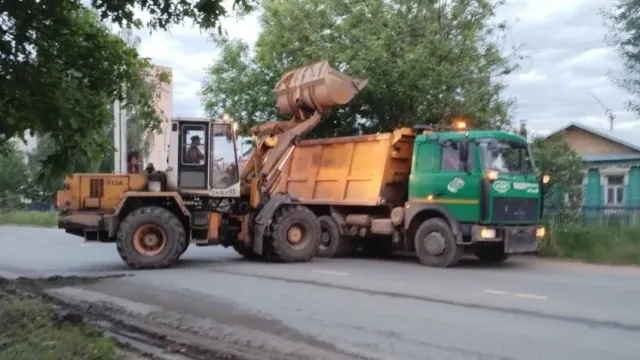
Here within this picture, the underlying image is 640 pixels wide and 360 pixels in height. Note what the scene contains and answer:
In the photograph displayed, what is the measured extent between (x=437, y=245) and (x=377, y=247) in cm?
375

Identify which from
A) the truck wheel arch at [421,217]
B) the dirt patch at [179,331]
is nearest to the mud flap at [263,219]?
the truck wheel arch at [421,217]

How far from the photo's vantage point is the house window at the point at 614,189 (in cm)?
3063

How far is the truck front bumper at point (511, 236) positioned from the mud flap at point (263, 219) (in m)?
4.19

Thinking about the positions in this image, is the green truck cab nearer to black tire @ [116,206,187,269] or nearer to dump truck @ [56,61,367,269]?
dump truck @ [56,61,367,269]

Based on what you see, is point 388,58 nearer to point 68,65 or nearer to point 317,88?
point 317,88

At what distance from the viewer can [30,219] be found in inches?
1855

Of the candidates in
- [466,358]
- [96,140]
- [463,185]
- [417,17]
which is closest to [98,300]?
[96,140]

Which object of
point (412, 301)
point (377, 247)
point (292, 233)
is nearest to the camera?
point (412, 301)

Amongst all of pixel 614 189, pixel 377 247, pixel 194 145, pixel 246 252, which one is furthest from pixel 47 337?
pixel 614 189

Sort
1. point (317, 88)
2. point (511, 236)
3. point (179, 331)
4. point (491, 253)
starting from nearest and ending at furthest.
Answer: point (179, 331) → point (511, 236) → point (491, 253) → point (317, 88)

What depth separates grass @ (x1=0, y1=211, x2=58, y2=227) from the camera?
4502 cm

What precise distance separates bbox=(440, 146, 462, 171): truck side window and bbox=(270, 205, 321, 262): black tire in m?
3.12

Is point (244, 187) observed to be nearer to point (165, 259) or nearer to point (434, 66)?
point (165, 259)

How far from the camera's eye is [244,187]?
57.8 ft
